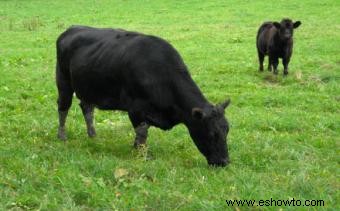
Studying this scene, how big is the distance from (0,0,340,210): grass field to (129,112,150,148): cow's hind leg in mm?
255

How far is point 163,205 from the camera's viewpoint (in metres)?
6.02

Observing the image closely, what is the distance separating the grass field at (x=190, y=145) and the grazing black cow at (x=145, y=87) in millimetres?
516

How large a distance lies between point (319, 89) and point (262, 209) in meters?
8.04

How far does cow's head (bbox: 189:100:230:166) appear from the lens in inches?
291

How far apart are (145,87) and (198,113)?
964 millimetres

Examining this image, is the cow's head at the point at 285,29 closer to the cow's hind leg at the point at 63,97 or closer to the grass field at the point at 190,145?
the grass field at the point at 190,145

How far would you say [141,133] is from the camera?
27.1 feet

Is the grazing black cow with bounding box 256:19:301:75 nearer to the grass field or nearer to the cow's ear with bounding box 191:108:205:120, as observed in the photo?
the grass field

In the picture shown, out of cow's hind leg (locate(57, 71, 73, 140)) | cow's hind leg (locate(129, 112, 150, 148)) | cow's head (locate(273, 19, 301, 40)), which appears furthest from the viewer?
cow's head (locate(273, 19, 301, 40))

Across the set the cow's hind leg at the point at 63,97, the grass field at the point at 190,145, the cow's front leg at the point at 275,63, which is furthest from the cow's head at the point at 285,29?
the cow's hind leg at the point at 63,97

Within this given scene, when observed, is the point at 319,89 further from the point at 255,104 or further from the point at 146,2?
the point at 146,2

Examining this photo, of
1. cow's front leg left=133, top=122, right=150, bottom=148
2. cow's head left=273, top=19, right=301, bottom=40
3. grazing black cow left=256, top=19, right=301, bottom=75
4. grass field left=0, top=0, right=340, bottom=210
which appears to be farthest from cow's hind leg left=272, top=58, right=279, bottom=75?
cow's front leg left=133, top=122, right=150, bottom=148

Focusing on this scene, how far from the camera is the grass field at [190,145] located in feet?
20.6

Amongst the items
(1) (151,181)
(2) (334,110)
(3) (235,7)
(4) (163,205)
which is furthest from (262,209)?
(3) (235,7)
